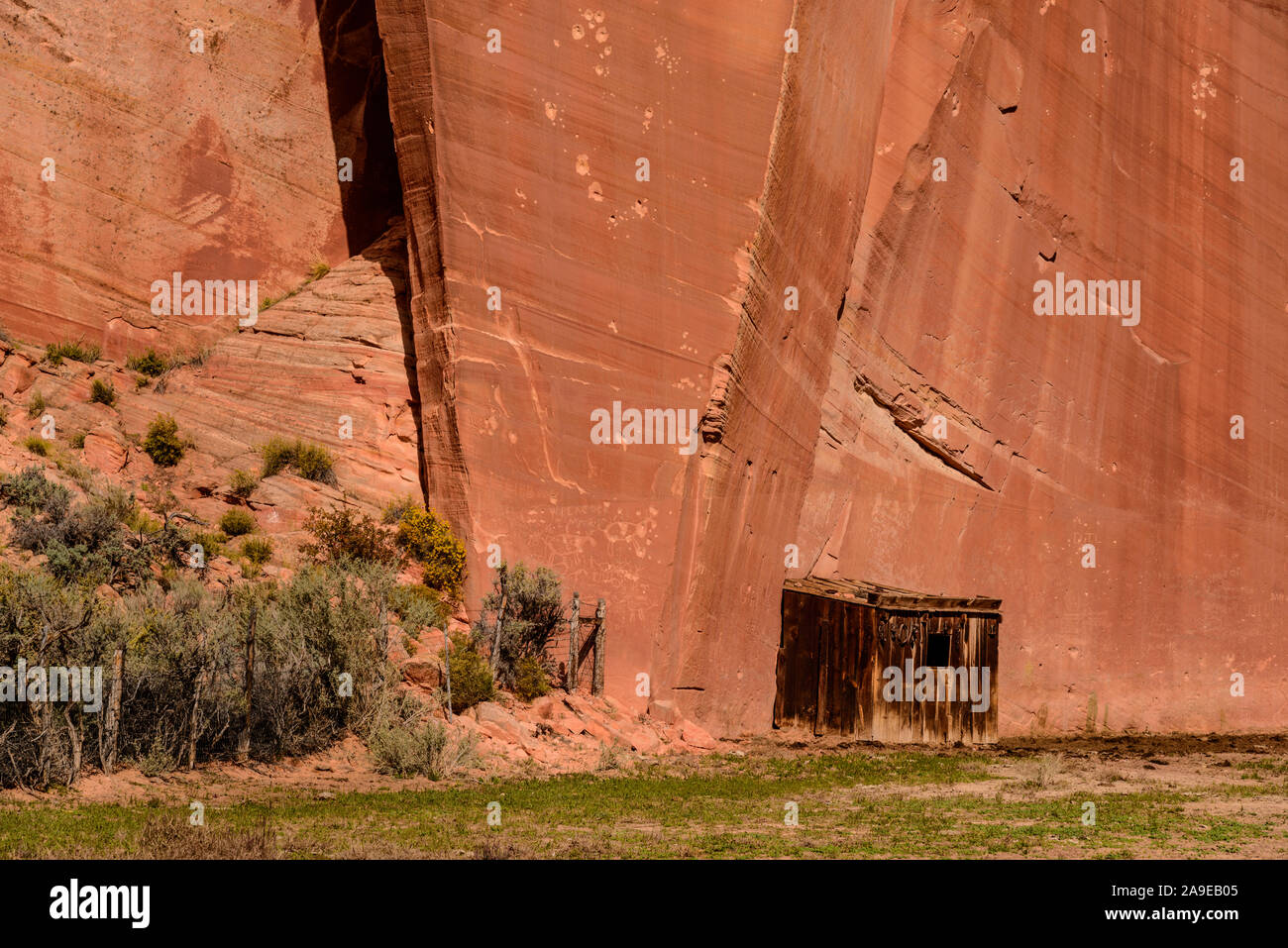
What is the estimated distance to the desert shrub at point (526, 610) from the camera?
59.2 feet

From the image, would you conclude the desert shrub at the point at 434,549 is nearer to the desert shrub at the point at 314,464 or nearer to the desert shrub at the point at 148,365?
the desert shrub at the point at 314,464

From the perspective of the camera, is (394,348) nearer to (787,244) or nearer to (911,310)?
(787,244)

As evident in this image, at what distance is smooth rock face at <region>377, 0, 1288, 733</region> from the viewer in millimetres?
19297

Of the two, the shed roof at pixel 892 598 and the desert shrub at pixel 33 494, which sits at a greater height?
the desert shrub at pixel 33 494

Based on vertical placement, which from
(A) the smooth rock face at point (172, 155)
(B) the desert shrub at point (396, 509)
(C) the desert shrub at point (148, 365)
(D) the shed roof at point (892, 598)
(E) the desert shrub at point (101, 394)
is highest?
(A) the smooth rock face at point (172, 155)

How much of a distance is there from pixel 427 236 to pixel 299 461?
4101 mm

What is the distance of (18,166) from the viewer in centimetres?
2439

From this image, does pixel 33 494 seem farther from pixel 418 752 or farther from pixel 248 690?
pixel 418 752

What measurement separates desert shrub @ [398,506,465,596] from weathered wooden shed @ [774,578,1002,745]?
5707mm

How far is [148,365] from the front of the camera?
2397 cm

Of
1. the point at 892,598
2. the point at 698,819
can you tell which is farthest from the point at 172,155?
the point at 698,819

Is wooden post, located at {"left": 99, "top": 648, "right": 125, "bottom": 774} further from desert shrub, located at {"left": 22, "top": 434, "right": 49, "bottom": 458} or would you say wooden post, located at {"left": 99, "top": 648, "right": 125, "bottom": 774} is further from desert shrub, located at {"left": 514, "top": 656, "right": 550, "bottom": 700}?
desert shrub, located at {"left": 22, "top": 434, "right": 49, "bottom": 458}

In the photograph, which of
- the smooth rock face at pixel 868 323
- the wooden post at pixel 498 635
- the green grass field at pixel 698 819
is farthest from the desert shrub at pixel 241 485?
the green grass field at pixel 698 819

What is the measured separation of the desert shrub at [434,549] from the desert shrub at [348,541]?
0.26 meters
